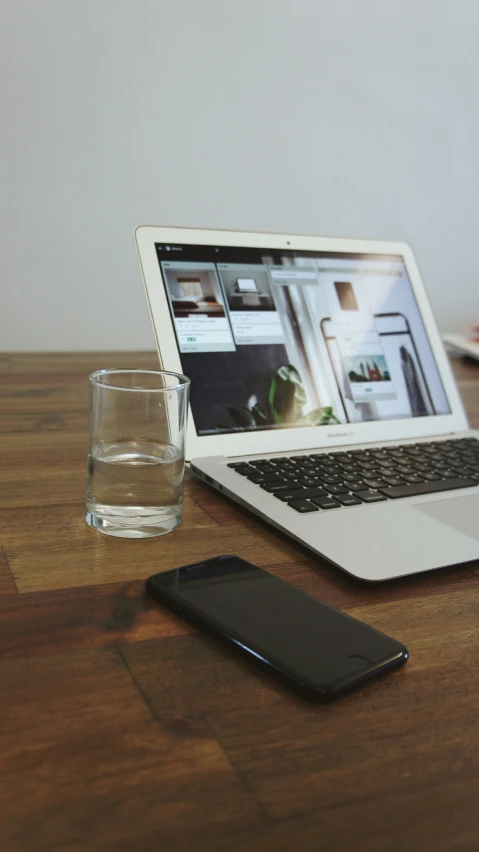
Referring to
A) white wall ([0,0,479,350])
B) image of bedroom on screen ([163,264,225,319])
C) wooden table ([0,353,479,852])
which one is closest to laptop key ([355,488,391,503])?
wooden table ([0,353,479,852])

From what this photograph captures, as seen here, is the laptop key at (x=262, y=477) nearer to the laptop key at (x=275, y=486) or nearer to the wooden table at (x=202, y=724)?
the laptop key at (x=275, y=486)

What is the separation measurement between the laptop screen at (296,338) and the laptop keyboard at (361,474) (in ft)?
0.20

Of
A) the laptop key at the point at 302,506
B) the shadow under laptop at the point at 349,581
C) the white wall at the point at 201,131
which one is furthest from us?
the white wall at the point at 201,131

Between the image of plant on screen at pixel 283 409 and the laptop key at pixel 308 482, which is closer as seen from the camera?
the laptop key at pixel 308 482

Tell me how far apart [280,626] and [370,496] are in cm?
25

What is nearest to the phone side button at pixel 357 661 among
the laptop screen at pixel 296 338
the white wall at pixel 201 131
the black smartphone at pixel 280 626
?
the black smartphone at pixel 280 626

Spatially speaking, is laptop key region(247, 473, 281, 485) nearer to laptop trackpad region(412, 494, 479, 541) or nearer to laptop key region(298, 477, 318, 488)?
laptop key region(298, 477, 318, 488)

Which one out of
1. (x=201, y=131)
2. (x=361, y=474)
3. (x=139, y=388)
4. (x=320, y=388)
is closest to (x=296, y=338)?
(x=320, y=388)

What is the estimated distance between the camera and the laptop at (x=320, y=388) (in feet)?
2.14

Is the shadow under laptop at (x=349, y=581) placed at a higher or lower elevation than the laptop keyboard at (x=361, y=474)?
lower

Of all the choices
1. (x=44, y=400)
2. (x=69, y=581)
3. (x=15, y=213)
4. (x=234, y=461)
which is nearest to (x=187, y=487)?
(x=234, y=461)

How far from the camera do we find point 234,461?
0.75m

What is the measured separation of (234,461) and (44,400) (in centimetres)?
37

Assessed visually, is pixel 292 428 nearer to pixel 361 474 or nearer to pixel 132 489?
pixel 361 474
